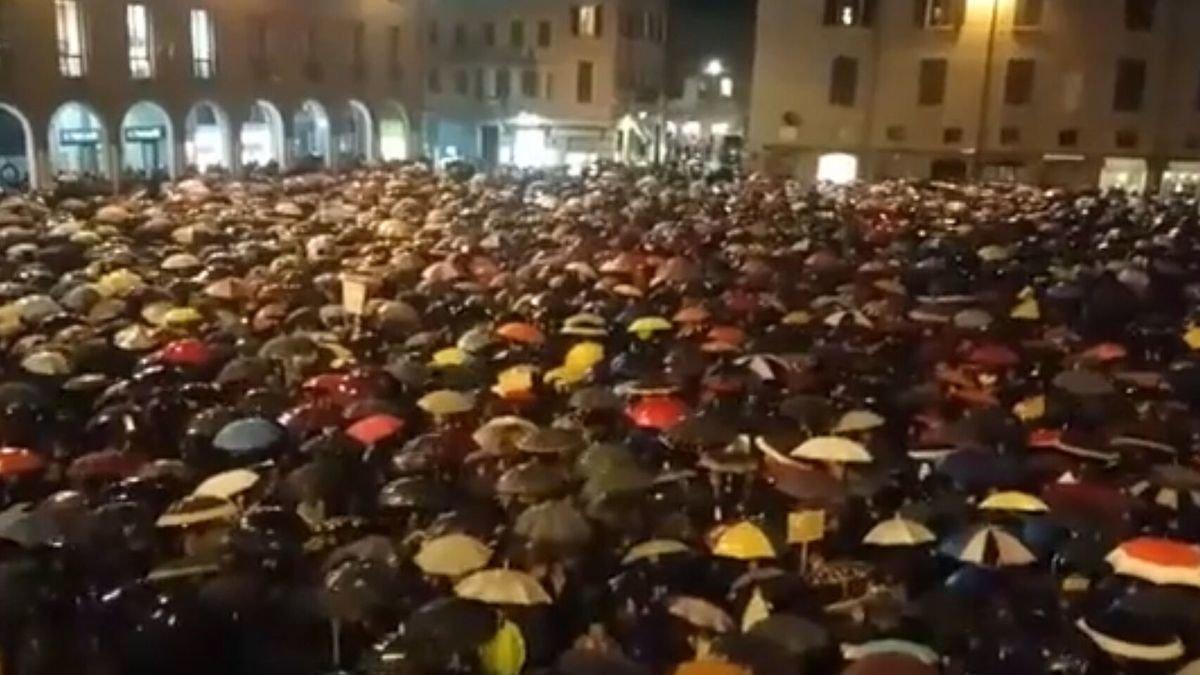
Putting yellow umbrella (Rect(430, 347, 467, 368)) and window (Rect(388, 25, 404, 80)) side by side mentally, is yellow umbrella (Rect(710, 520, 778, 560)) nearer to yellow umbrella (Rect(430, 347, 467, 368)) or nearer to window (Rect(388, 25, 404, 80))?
yellow umbrella (Rect(430, 347, 467, 368))

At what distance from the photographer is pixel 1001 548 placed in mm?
9219

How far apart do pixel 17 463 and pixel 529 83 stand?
51310mm

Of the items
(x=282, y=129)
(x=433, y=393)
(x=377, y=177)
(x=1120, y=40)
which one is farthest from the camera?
(x=282, y=129)

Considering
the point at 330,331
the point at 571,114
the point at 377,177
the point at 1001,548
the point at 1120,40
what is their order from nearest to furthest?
the point at 1001,548 → the point at 330,331 → the point at 377,177 → the point at 1120,40 → the point at 571,114

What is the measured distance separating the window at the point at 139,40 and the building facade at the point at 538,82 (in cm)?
1859

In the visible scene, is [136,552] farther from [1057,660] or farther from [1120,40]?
[1120,40]

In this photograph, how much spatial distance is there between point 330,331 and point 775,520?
7461 millimetres

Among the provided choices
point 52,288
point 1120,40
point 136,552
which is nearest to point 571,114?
point 1120,40

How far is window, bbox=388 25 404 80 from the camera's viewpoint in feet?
172

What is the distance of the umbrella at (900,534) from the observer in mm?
9648

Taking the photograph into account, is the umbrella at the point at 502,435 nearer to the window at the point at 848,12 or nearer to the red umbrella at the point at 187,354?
the red umbrella at the point at 187,354

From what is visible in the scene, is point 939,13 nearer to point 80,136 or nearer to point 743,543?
point 80,136

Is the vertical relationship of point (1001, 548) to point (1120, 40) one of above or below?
below

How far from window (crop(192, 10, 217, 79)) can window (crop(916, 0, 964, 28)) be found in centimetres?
2326
